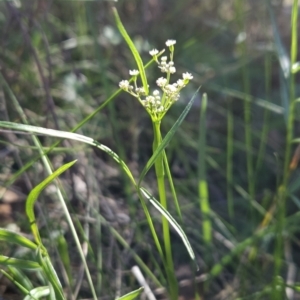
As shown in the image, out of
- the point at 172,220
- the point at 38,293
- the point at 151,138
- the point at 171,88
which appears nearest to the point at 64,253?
the point at 38,293

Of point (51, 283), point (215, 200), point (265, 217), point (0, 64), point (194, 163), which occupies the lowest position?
point (51, 283)

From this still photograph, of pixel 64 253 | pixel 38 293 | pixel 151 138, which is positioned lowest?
pixel 38 293

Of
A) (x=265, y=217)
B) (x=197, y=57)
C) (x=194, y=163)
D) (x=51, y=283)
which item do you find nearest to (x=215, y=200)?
(x=194, y=163)

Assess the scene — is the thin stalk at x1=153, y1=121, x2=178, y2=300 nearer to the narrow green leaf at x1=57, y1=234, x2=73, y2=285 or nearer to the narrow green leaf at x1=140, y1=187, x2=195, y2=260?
the narrow green leaf at x1=140, y1=187, x2=195, y2=260

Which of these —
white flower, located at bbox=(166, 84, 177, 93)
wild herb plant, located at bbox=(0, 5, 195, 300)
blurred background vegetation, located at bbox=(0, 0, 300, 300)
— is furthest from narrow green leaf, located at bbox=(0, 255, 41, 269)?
white flower, located at bbox=(166, 84, 177, 93)

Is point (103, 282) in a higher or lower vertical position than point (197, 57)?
lower

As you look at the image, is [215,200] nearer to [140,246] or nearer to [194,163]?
[194,163]

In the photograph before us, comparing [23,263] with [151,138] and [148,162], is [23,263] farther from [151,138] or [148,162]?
[151,138]

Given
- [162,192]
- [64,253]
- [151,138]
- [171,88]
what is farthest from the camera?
[151,138]

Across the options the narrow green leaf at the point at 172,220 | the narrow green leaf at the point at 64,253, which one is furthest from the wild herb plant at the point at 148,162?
the narrow green leaf at the point at 64,253

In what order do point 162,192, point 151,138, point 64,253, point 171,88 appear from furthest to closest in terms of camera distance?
point 151,138 → point 64,253 → point 162,192 → point 171,88
